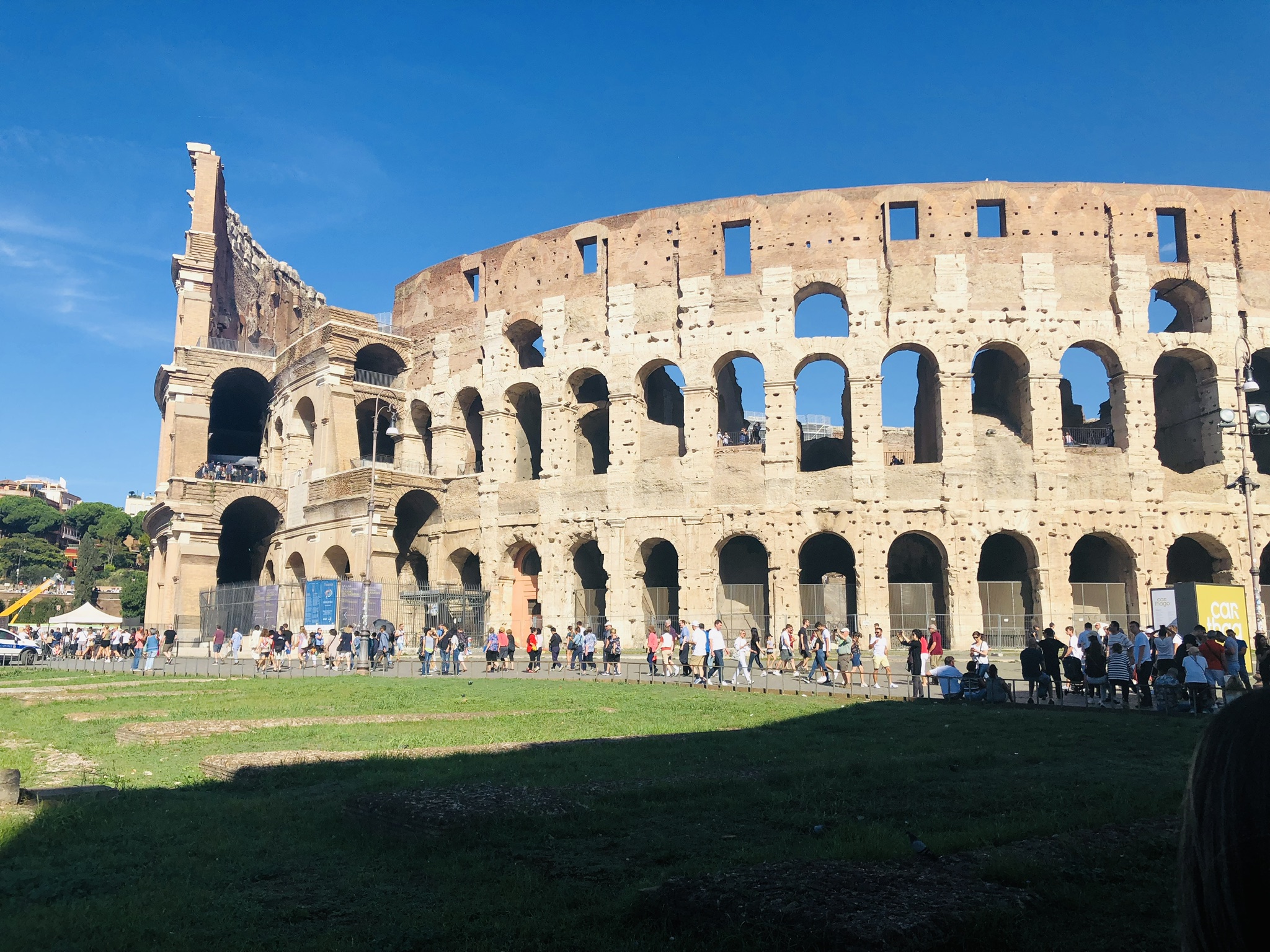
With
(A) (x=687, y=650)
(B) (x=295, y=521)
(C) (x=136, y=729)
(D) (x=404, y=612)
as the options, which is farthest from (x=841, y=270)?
(C) (x=136, y=729)

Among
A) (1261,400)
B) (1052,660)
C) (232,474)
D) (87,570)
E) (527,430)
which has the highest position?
(527,430)

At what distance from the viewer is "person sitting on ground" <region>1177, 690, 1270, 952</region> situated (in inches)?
54.2

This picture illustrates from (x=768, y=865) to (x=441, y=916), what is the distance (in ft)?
5.23

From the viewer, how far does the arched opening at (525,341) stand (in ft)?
114

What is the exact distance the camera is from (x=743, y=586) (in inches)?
1203

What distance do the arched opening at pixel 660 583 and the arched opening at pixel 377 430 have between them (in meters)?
11.1

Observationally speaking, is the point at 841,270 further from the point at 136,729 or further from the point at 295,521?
the point at 136,729

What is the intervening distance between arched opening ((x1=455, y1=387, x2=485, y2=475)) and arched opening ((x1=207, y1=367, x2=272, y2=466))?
11774 millimetres

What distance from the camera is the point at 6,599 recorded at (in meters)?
73.7

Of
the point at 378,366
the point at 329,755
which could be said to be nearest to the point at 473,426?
the point at 378,366

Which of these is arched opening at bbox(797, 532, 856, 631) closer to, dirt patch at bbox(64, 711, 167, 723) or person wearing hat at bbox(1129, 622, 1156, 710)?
person wearing hat at bbox(1129, 622, 1156, 710)

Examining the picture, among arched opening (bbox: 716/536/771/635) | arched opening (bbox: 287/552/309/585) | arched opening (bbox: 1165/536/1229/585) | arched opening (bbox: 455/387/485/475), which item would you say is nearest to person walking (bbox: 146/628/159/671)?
arched opening (bbox: 287/552/309/585)

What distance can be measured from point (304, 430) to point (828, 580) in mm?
20989

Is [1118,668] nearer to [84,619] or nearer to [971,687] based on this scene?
[971,687]
